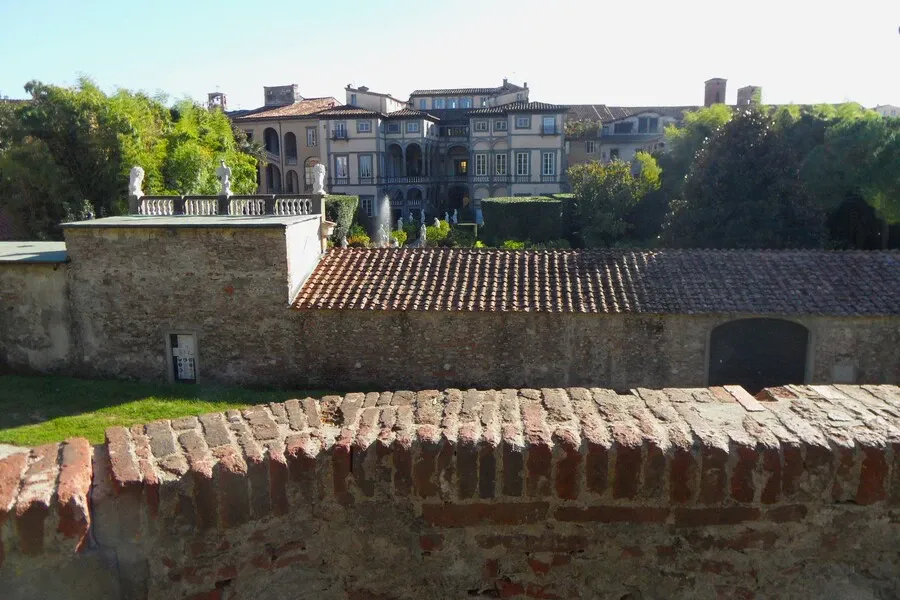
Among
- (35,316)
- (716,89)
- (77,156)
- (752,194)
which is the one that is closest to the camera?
(35,316)

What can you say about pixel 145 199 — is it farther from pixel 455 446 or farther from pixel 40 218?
pixel 455 446

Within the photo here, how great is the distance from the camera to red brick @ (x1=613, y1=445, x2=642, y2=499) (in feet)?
9.74

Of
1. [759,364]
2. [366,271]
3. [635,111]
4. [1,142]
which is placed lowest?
[759,364]

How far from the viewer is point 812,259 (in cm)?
1705

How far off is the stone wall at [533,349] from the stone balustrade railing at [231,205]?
392 centimetres

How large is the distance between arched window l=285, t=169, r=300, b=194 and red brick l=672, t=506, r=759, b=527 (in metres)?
53.2

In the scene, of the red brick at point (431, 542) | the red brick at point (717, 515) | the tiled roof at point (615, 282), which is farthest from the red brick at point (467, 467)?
the tiled roof at point (615, 282)

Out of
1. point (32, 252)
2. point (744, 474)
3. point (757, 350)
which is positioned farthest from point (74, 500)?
point (32, 252)

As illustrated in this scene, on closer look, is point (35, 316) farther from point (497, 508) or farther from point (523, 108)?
point (523, 108)

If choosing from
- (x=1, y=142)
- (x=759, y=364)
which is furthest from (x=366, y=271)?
(x=1, y=142)

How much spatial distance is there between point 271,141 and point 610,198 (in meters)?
29.8

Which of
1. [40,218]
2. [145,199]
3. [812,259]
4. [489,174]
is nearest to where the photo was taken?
[812,259]

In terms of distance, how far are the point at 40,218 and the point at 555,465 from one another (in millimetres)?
30939

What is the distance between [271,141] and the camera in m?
53.9
